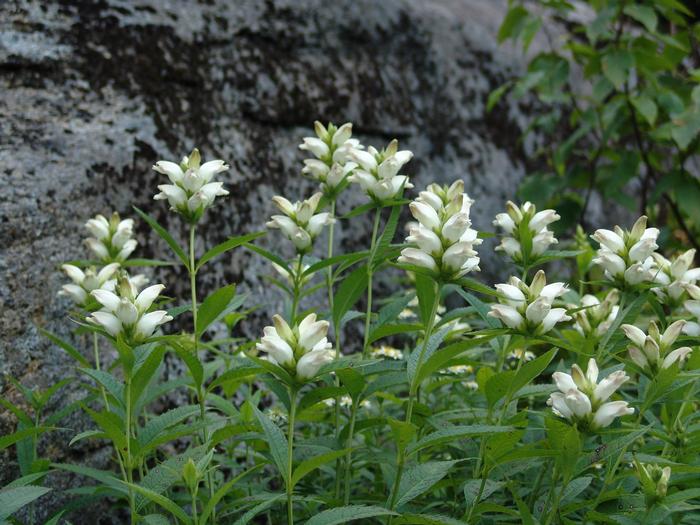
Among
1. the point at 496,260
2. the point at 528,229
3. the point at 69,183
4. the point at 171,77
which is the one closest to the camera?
the point at 528,229

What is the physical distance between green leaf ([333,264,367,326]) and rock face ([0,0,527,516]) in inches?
40.2

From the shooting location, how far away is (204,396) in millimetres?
1853

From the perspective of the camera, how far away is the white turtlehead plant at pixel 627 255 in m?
1.84

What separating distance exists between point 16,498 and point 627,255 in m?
1.39

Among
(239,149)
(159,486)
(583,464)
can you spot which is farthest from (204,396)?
(239,149)

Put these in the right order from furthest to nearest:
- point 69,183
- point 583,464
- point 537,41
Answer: point 537,41 → point 69,183 → point 583,464

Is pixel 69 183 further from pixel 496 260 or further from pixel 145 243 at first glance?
pixel 496 260


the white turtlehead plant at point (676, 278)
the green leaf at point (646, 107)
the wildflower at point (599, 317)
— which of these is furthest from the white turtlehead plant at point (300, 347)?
the green leaf at point (646, 107)

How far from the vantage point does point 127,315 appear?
172 cm

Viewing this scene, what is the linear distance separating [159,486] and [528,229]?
101 centimetres

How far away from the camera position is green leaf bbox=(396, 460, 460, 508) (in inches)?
65.9

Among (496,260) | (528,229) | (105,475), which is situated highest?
(528,229)

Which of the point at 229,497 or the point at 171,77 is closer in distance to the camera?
the point at 229,497

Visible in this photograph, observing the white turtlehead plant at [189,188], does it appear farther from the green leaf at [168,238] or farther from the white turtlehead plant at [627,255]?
the white turtlehead plant at [627,255]
